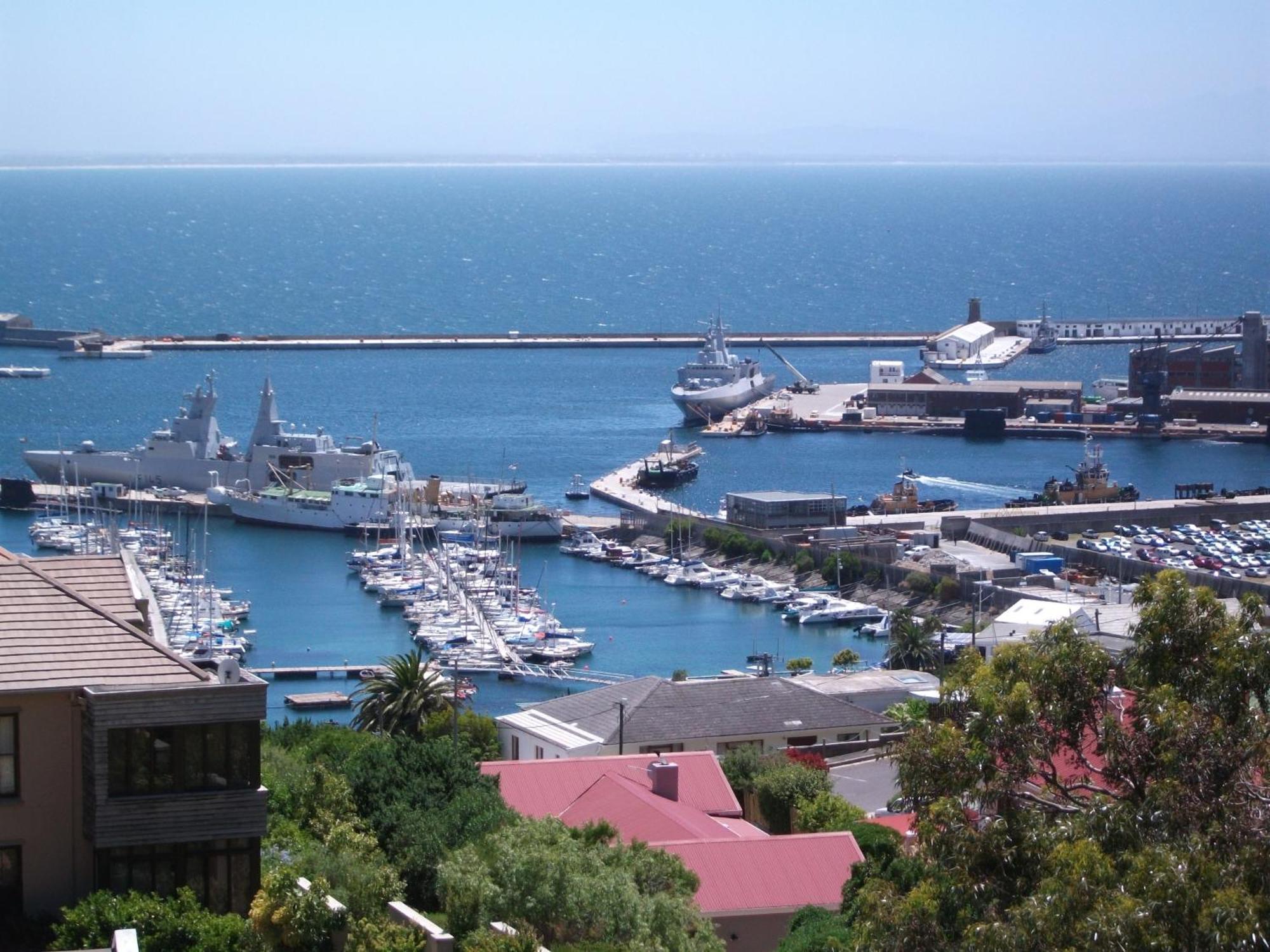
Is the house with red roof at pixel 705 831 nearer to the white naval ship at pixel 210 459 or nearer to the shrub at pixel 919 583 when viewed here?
the shrub at pixel 919 583

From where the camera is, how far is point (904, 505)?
50094 millimetres

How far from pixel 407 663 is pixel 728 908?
1086 cm

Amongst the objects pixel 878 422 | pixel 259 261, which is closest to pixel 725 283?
pixel 259 261

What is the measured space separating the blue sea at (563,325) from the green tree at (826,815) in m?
15.3

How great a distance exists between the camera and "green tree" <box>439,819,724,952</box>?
10469 mm

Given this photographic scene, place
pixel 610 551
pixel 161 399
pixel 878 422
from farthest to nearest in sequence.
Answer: pixel 161 399 → pixel 878 422 → pixel 610 551

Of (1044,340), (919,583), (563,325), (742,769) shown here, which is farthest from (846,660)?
(563,325)

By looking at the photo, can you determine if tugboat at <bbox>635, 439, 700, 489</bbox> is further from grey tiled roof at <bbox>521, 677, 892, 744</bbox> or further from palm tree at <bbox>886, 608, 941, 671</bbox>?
grey tiled roof at <bbox>521, 677, 892, 744</bbox>

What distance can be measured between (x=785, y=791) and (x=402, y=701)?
6.68m

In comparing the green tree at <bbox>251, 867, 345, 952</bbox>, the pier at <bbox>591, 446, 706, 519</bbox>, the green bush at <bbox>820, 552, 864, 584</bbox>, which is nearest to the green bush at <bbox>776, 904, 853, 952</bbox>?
the green tree at <bbox>251, 867, 345, 952</bbox>

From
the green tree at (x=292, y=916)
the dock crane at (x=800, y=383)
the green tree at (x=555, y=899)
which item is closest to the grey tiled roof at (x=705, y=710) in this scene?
the green tree at (x=555, y=899)

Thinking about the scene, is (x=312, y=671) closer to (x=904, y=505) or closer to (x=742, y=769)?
(x=742, y=769)

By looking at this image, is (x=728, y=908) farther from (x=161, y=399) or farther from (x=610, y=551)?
(x=161, y=399)

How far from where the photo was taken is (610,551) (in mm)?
47312
